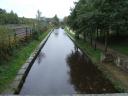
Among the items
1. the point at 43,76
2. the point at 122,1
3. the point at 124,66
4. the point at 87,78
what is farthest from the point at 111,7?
the point at 43,76

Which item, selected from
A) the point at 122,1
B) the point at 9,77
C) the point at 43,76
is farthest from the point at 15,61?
the point at 122,1

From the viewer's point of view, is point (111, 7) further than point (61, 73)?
Yes

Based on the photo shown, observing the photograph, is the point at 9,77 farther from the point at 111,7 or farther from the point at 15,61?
the point at 111,7

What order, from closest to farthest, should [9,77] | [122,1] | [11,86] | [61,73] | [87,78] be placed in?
[11,86]
[9,77]
[87,78]
[61,73]
[122,1]

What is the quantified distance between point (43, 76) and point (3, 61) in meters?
2.53

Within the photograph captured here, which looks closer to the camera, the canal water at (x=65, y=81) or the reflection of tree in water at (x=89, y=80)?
the canal water at (x=65, y=81)

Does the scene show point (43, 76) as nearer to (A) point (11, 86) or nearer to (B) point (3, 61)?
(B) point (3, 61)

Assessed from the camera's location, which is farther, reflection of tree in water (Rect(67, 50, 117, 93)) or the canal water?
reflection of tree in water (Rect(67, 50, 117, 93))

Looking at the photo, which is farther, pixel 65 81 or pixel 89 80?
pixel 89 80

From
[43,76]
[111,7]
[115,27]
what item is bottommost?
[43,76]

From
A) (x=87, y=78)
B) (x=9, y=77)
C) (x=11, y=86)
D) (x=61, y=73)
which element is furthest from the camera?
(x=61, y=73)

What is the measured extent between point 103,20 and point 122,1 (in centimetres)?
161

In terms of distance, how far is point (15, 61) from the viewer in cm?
1541

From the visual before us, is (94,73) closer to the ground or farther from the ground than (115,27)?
closer to the ground
